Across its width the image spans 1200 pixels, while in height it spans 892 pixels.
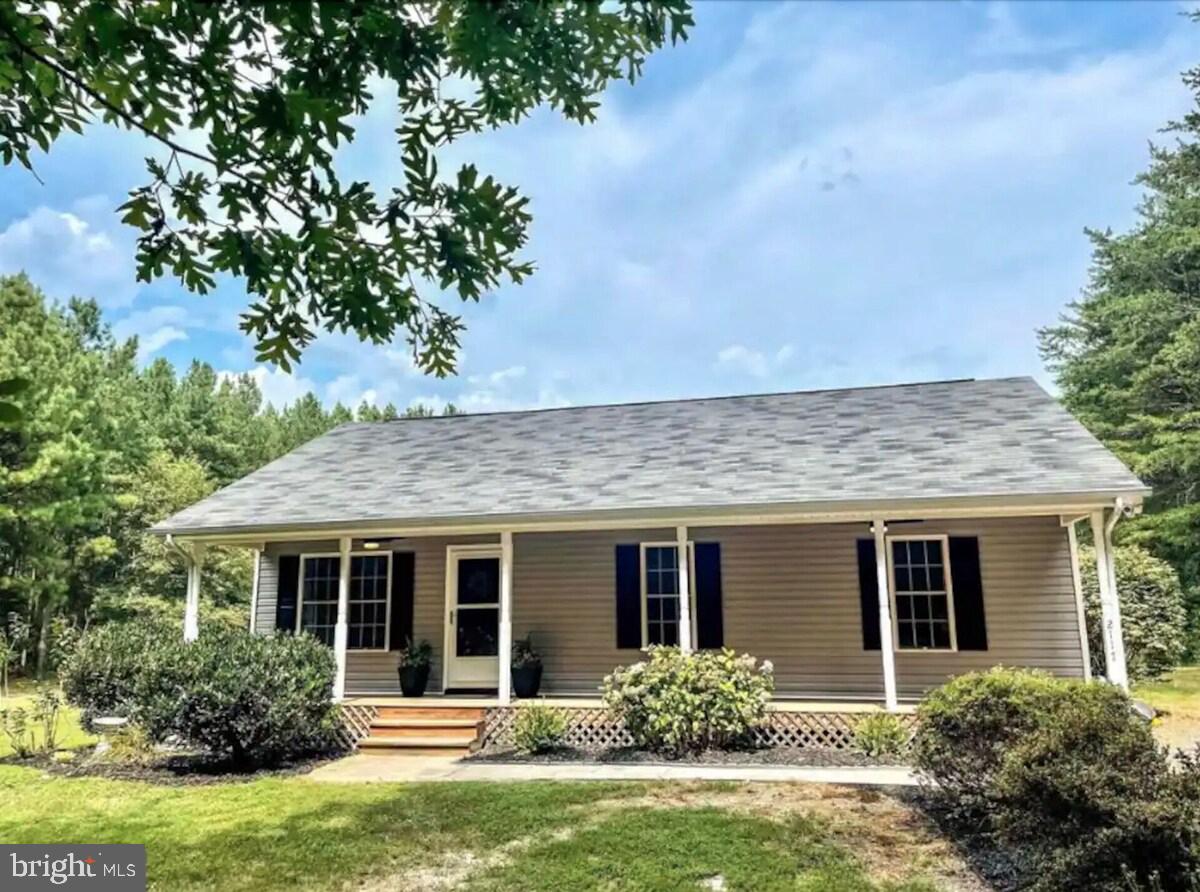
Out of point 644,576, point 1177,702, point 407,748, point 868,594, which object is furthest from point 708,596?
point 1177,702

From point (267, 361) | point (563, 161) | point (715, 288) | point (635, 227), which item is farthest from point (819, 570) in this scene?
point (267, 361)

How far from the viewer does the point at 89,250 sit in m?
27.2

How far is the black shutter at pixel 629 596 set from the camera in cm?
1091

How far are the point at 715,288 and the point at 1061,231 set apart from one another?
146 inches

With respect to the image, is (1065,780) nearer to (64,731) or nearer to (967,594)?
(967,594)

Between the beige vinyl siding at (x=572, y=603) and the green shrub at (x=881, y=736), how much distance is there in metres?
3.43

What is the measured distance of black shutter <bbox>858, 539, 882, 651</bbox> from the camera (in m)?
10.3

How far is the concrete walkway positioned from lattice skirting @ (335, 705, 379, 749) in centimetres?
99

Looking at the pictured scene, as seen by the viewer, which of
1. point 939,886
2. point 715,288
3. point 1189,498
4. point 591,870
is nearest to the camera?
point 939,886

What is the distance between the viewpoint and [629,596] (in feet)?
36.2

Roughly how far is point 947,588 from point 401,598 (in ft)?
24.5

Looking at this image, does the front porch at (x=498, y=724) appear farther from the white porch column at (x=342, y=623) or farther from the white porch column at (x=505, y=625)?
the white porch column at (x=342, y=623)

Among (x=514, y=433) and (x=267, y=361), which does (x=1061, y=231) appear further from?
(x=514, y=433)

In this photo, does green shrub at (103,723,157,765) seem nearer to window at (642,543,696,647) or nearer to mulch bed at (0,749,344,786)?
mulch bed at (0,749,344,786)
